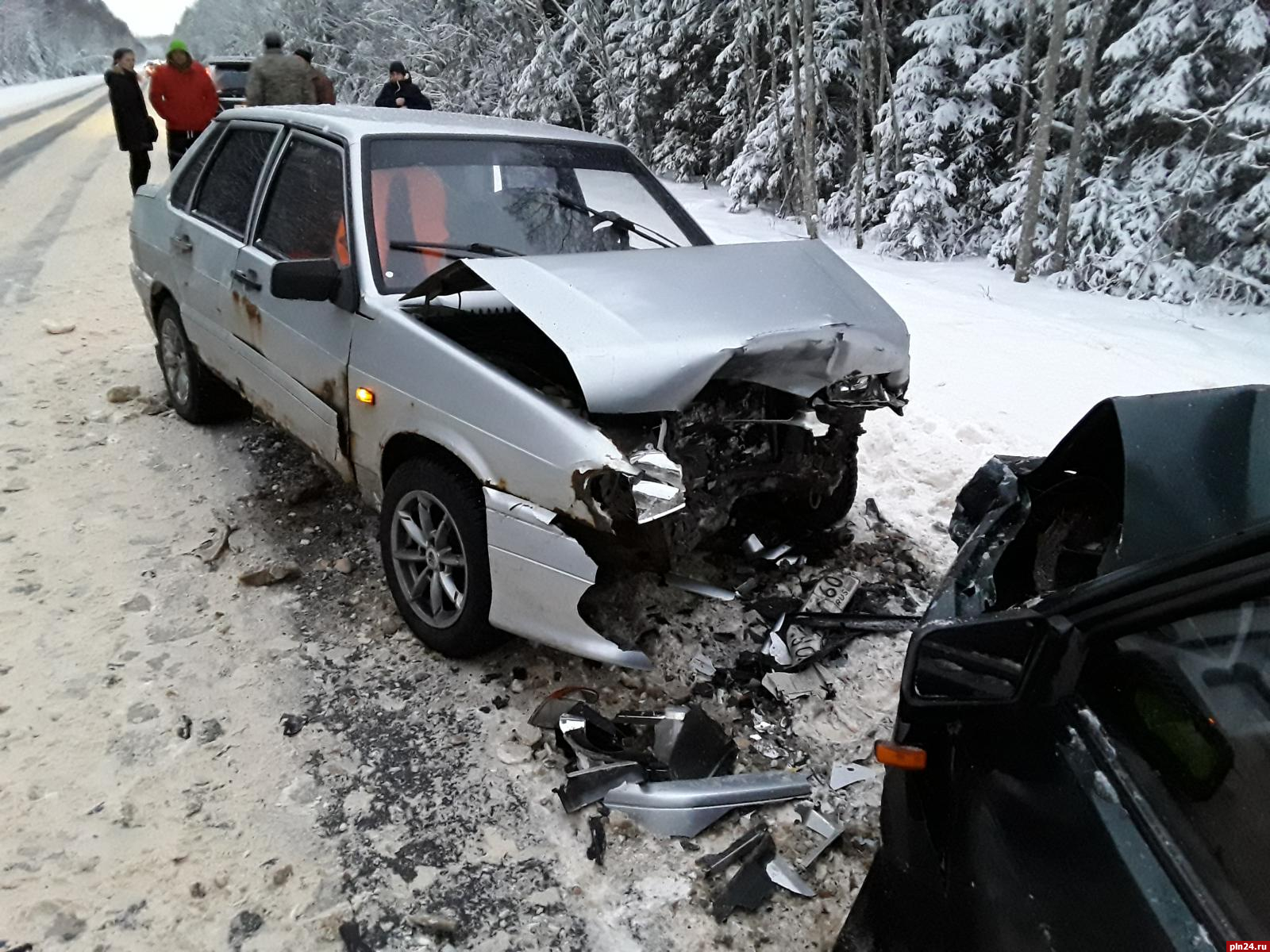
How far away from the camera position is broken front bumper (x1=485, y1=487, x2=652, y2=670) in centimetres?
257

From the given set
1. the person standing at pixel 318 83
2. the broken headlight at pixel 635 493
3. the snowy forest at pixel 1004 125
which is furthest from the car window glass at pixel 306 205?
the snowy forest at pixel 1004 125

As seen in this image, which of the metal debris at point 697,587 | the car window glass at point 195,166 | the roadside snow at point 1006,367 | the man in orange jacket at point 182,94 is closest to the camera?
the metal debris at point 697,587

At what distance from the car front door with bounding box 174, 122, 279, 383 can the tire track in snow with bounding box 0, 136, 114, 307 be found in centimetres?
400

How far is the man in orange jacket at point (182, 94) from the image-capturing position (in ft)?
30.4

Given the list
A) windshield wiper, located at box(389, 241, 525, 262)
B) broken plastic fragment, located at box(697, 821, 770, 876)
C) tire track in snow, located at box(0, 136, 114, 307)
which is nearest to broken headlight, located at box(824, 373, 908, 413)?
windshield wiper, located at box(389, 241, 525, 262)

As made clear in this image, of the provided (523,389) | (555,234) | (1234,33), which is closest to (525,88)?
(1234,33)

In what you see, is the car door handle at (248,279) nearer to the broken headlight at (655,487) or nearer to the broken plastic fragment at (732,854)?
the broken headlight at (655,487)

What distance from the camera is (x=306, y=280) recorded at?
3.06 metres

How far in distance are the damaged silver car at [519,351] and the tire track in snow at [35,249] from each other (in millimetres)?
4576

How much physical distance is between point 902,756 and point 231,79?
19.8m

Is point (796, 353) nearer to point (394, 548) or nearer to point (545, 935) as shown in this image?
point (394, 548)

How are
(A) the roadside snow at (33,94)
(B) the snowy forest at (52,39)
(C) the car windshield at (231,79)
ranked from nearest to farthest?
(C) the car windshield at (231,79), (A) the roadside snow at (33,94), (B) the snowy forest at (52,39)

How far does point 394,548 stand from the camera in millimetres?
3199

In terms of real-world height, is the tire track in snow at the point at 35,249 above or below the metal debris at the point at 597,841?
above
